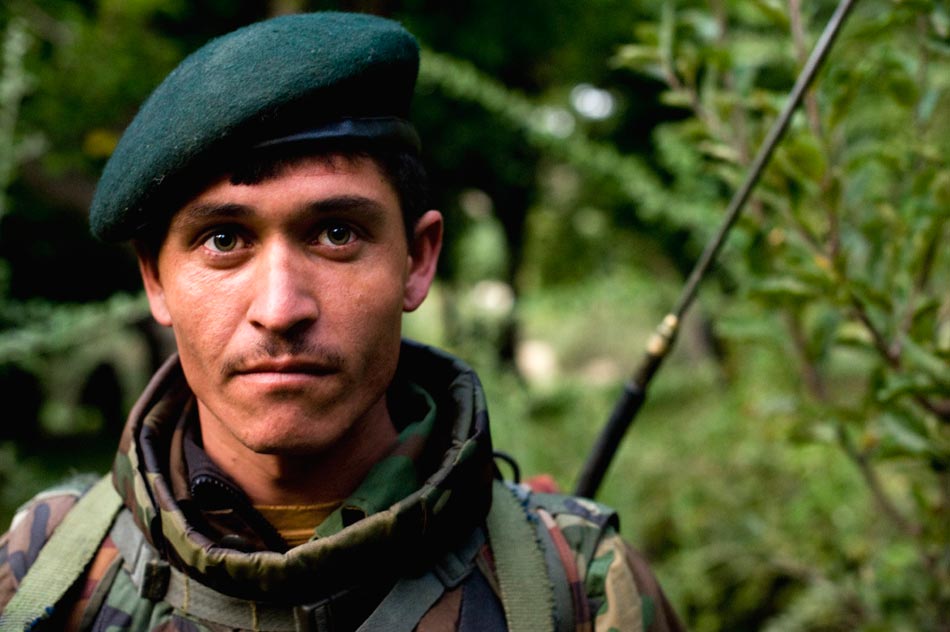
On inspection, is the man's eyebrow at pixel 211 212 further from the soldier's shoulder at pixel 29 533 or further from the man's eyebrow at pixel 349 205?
the soldier's shoulder at pixel 29 533

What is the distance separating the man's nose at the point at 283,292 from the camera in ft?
4.26

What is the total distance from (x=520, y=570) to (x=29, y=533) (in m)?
0.89

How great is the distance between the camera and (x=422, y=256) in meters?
1.65

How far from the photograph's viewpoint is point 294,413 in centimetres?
134

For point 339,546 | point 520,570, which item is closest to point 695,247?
point 520,570

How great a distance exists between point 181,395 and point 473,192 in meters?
9.05

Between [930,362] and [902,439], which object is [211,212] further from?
[902,439]

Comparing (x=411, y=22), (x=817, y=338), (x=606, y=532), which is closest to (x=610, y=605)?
(x=606, y=532)

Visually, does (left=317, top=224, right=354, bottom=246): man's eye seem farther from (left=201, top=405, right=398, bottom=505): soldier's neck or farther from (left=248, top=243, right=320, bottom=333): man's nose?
(left=201, top=405, right=398, bottom=505): soldier's neck

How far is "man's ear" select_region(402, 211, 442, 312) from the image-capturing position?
1608 mm

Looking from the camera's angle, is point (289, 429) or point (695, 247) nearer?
Result: point (289, 429)

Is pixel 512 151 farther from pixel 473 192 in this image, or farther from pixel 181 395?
pixel 181 395

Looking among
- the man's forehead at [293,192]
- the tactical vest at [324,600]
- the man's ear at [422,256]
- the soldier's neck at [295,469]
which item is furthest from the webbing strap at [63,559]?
the man's ear at [422,256]

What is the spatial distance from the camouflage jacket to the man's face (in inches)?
6.5
